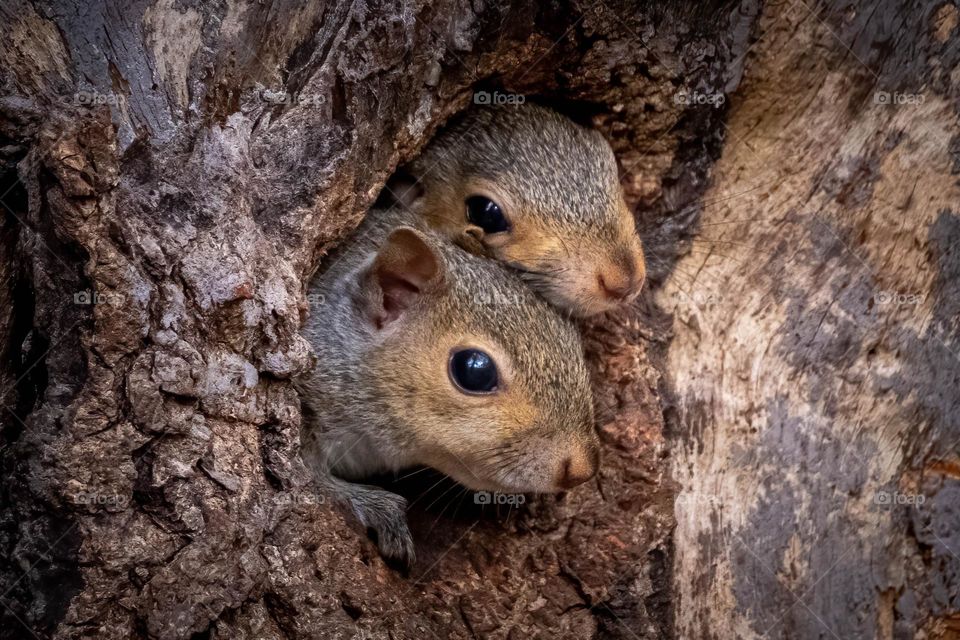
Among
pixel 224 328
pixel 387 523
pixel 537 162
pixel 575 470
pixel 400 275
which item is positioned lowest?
pixel 387 523

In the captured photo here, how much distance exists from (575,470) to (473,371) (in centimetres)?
46

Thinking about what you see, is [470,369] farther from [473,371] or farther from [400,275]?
[400,275]

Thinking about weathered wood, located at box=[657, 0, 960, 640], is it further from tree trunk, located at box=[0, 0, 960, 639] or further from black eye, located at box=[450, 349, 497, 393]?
black eye, located at box=[450, 349, 497, 393]

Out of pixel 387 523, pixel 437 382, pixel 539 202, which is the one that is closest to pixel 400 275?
pixel 437 382

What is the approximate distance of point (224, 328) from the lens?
2518 millimetres

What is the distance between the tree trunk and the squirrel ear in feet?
0.63

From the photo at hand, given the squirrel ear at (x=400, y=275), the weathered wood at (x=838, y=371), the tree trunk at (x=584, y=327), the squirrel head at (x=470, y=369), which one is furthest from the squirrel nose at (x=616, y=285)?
the squirrel ear at (x=400, y=275)

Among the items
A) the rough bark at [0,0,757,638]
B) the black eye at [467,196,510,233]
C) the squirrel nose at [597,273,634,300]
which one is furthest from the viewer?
the black eye at [467,196,510,233]

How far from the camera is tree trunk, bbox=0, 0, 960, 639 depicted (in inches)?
91.5

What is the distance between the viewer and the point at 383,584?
2.72 metres

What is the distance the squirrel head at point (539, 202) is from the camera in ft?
10.5

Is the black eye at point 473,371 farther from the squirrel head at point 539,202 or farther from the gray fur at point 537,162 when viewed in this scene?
the gray fur at point 537,162

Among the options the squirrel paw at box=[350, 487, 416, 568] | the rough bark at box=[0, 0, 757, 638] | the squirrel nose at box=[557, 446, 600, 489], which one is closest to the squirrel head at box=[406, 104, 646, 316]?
the rough bark at box=[0, 0, 757, 638]

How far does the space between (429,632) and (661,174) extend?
197 cm
